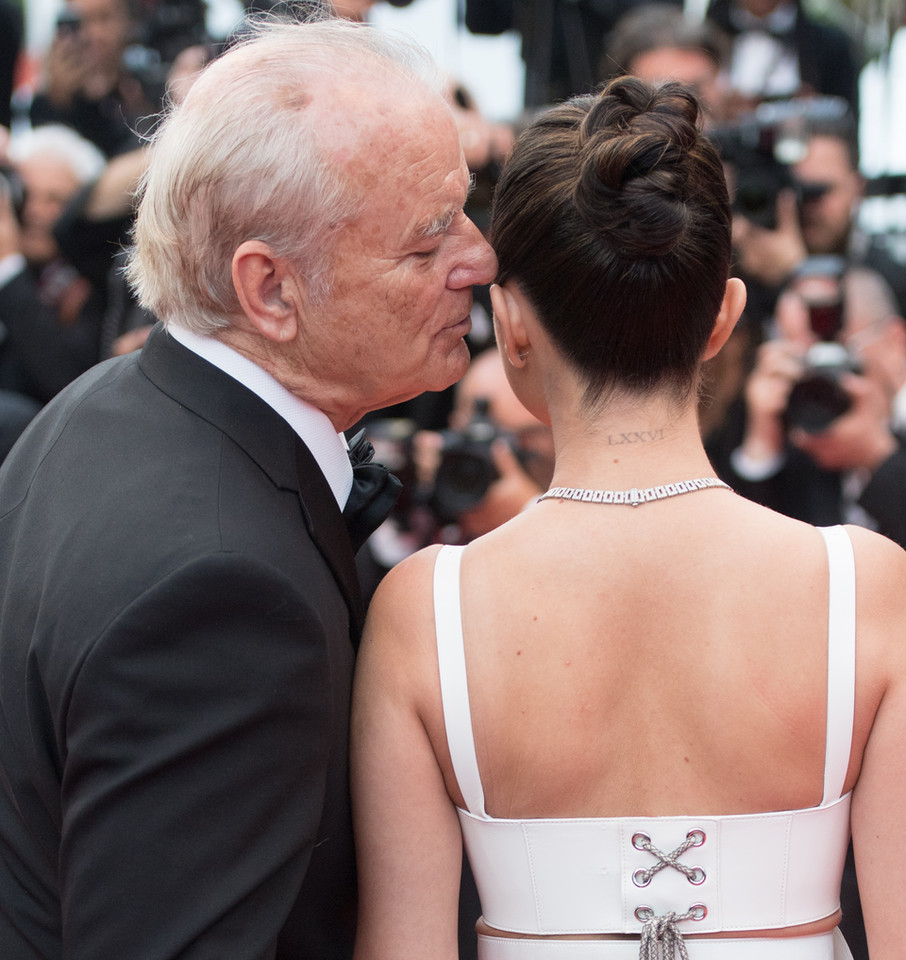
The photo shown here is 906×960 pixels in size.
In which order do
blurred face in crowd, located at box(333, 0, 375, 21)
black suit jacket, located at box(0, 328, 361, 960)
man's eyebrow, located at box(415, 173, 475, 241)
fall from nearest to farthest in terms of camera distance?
1. black suit jacket, located at box(0, 328, 361, 960)
2. man's eyebrow, located at box(415, 173, 475, 241)
3. blurred face in crowd, located at box(333, 0, 375, 21)

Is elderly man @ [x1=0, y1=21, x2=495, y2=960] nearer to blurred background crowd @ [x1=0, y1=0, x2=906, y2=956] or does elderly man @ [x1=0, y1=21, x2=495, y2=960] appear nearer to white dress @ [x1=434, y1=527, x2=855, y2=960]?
white dress @ [x1=434, y1=527, x2=855, y2=960]

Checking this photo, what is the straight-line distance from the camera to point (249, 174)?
1.41 metres

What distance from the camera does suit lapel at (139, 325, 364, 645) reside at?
1393 mm

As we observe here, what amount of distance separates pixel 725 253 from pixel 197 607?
2.41ft

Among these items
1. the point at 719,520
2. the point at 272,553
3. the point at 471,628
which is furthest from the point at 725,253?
the point at 272,553

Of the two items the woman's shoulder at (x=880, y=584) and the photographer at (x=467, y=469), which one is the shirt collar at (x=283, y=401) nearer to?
the woman's shoulder at (x=880, y=584)

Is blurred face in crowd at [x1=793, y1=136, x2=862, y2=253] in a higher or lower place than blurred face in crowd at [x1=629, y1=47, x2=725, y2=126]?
lower

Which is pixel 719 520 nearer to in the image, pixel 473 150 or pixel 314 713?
pixel 314 713

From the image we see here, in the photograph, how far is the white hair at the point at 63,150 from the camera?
4168mm

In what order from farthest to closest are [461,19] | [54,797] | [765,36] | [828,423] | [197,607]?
[461,19] → [765,36] → [828,423] → [54,797] → [197,607]

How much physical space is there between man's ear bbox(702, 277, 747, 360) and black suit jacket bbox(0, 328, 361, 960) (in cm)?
53

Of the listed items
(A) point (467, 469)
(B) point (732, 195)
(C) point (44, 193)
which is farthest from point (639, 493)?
(C) point (44, 193)

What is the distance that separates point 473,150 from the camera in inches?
138

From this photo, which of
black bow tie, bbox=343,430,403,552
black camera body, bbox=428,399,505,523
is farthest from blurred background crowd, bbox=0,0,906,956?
black bow tie, bbox=343,430,403,552
